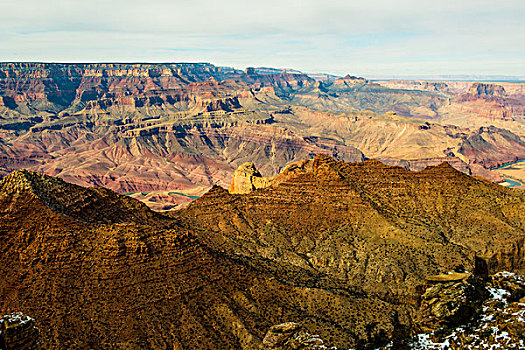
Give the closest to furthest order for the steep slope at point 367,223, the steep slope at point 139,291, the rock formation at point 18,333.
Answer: the rock formation at point 18,333 → the steep slope at point 139,291 → the steep slope at point 367,223

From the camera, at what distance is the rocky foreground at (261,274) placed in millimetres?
37062

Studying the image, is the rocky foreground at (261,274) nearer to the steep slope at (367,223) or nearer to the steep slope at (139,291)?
the steep slope at (139,291)

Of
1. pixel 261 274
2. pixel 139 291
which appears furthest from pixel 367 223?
pixel 139 291

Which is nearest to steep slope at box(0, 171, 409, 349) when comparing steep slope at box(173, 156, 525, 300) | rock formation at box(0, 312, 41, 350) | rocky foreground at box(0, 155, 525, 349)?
rocky foreground at box(0, 155, 525, 349)

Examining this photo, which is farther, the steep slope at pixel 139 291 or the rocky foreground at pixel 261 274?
the steep slope at pixel 139 291

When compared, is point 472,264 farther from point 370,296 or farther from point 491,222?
point 370,296

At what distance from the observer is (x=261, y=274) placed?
5397 centimetres

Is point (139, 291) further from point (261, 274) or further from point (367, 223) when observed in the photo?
point (367, 223)

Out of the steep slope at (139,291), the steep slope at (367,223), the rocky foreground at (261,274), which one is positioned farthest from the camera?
the steep slope at (367,223)

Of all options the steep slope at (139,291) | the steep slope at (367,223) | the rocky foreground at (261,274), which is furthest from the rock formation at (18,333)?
the steep slope at (367,223)

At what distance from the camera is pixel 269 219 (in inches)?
3361

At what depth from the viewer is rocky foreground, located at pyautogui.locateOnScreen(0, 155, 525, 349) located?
3706cm

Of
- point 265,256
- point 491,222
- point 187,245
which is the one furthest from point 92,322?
point 491,222

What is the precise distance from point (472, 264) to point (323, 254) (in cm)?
2399
